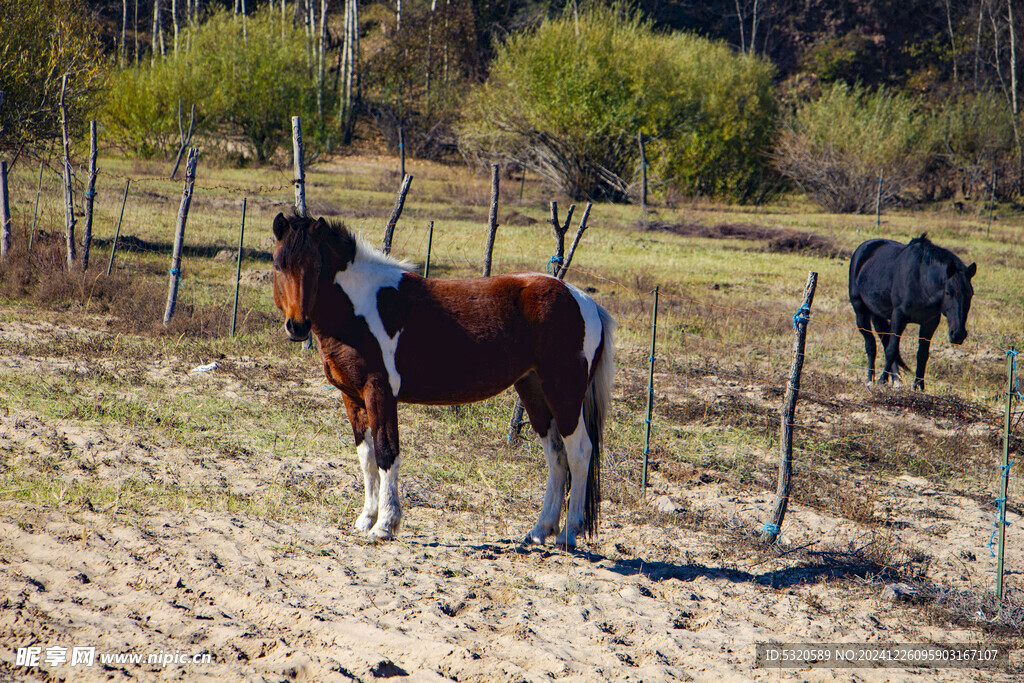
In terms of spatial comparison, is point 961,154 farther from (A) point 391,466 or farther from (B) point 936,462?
(A) point 391,466

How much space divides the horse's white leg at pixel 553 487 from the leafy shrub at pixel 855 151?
88.8 ft

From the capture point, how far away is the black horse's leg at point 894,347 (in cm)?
976

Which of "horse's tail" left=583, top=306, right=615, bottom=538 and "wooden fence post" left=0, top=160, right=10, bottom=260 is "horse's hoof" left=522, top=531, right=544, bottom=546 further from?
"wooden fence post" left=0, top=160, right=10, bottom=260

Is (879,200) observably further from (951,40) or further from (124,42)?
(124,42)

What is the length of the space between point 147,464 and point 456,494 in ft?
7.36

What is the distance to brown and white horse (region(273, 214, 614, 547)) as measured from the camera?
5.00 meters

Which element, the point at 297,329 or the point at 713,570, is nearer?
the point at 297,329

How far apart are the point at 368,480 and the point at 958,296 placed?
725cm

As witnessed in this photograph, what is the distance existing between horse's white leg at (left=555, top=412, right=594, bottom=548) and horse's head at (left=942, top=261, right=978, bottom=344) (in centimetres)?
594

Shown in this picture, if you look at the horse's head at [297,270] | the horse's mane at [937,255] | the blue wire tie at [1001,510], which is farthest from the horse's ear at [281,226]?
the horse's mane at [937,255]

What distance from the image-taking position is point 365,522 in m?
5.24

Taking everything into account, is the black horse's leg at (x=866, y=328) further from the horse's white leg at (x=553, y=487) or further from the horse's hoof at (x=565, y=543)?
the horse's hoof at (x=565, y=543)

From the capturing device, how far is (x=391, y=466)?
5.01 metres

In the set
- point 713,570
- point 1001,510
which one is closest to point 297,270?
point 713,570
